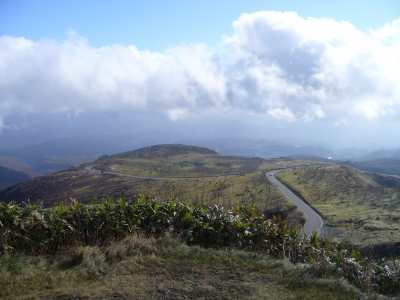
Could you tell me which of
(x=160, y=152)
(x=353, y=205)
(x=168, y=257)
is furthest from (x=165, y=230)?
(x=160, y=152)

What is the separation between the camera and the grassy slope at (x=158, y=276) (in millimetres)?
4422

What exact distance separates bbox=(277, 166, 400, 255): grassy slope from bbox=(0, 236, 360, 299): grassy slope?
39.4ft

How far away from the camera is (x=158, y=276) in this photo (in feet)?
16.5

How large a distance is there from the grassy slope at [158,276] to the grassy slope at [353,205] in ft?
39.4

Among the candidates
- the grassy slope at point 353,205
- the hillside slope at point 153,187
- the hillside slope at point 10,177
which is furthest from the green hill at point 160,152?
the grassy slope at point 353,205

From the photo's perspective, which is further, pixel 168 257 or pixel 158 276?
pixel 168 257

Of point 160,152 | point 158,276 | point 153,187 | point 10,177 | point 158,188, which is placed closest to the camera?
point 158,276

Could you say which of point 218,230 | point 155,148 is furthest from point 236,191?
point 155,148

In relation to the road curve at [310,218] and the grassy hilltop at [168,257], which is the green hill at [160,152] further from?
the grassy hilltop at [168,257]

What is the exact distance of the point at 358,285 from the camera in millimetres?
4992

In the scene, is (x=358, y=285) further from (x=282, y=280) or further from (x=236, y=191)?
(x=236, y=191)

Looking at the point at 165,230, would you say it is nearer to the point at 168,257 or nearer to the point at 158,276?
the point at 168,257

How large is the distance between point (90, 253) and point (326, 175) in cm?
7775

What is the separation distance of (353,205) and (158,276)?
48576mm
